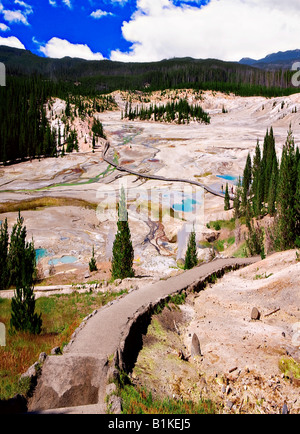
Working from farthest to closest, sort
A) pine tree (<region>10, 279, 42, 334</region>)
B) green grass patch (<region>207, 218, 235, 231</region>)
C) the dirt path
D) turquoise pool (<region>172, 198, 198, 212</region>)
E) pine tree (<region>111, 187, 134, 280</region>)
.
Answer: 1. turquoise pool (<region>172, 198, 198, 212</region>)
2. green grass patch (<region>207, 218, 235, 231</region>)
3. pine tree (<region>111, 187, 134, 280</region>)
4. pine tree (<region>10, 279, 42, 334</region>)
5. the dirt path

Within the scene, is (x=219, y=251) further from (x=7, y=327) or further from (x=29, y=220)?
(x=7, y=327)

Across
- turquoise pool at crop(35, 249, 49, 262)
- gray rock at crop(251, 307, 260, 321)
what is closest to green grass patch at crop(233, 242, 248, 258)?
gray rock at crop(251, 307, 260, 321)

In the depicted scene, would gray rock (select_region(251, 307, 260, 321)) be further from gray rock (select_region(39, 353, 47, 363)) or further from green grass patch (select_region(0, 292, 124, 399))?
gray rock (select_region(39, 353, 47, 363))

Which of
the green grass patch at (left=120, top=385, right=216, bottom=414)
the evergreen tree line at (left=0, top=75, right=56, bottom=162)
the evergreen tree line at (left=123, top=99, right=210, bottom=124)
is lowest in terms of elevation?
the green grass patch at (left=120, top=385, right=216, bottom=414)

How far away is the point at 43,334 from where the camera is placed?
44.6 feet

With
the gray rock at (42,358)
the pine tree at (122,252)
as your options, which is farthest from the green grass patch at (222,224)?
the gray rock at (42,358)

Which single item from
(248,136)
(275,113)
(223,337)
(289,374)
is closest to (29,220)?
(223,337)

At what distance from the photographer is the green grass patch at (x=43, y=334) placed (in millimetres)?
9078

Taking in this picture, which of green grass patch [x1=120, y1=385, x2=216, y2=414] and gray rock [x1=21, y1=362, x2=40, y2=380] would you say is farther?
gray rock [x1=21, y1=362, x2=40, y2=380]

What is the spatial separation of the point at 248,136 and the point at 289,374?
296ft

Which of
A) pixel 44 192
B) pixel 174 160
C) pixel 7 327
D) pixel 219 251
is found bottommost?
pixel 219 251

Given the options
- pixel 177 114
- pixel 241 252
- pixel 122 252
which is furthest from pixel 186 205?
pixel 177 114

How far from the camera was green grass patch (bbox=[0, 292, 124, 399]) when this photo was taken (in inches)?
357

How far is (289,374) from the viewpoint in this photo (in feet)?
→ 32.8
